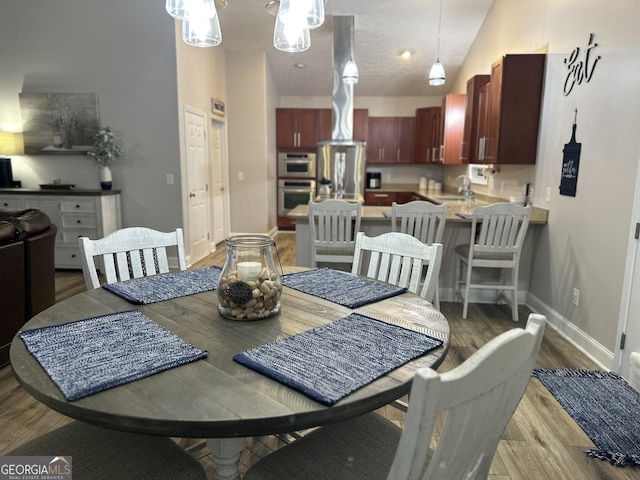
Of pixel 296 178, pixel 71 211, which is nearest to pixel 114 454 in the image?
pixel 71 211

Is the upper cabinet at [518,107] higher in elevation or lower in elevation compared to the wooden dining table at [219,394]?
higher

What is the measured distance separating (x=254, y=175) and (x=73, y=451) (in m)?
6.10

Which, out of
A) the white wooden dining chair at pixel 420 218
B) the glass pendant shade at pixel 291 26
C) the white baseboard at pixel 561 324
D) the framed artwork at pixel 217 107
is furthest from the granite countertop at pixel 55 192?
the white baseboard at pixel 561 324

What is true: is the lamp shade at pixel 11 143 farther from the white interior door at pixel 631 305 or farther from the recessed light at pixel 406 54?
the white interior door at pixel 631 305

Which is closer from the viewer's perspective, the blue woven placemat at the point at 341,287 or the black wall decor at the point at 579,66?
the blue woven placemat at the point at 341,287

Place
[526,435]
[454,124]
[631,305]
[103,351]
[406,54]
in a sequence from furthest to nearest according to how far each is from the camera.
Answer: [406,54] < [454,124] < [631,305] < [526,435] < [103,351]

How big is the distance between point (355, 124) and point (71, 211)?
4.86 meters

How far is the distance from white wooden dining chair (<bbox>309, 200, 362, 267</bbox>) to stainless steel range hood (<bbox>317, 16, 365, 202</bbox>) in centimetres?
235

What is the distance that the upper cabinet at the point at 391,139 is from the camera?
7891mm

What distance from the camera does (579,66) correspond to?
3.28 m

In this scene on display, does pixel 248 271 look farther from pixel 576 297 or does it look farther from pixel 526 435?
pixel 576 297

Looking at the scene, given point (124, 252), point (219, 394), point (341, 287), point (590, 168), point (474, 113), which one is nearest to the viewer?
point (219, 394)

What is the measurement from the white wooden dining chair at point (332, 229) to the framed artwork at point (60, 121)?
3234 millimetres

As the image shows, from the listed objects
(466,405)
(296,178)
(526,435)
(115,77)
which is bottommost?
(526,435)
